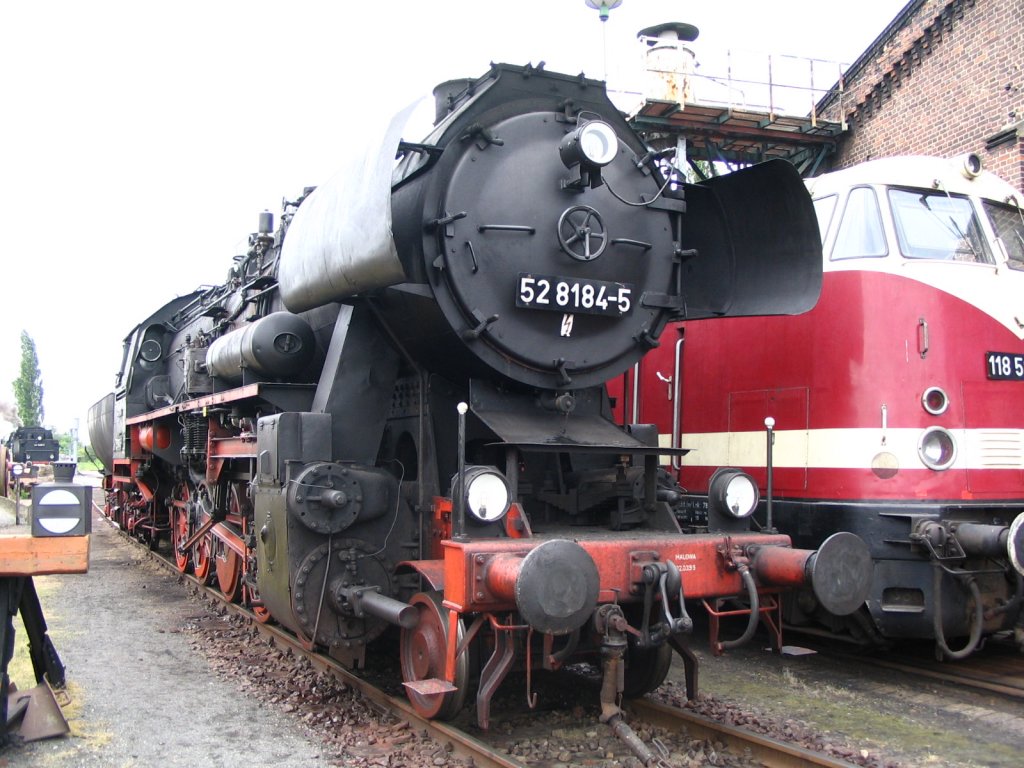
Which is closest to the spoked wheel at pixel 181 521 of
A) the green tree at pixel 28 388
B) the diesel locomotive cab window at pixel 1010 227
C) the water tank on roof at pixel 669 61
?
the diesel locomotive cab window at pixel 1010 227

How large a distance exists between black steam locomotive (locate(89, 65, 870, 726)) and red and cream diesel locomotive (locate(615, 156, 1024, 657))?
0.79 meters

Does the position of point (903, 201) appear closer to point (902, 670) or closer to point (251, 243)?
point (902, 670)

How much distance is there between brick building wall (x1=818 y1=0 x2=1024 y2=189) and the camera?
11289 millimetres

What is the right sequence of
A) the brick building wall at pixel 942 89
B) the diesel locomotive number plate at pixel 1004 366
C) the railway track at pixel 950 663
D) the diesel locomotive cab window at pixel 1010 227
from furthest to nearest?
1. the brick building wall at pixel 942 89
2. the diesel locomotive cab window at pixel 1010 227
3. the diesel locomotive number plate at pixel 1004 366
4. the railway track at pixel 950 663

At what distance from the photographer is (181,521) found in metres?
10.5

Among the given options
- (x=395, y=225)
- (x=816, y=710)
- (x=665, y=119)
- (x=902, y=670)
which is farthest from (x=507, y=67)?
(x=665, y=119)

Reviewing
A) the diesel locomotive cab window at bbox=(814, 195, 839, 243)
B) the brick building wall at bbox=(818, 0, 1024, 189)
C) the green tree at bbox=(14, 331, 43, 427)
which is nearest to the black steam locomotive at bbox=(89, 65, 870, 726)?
the diesel locomotive cab window at bbox=(814, 195, 839, 243)

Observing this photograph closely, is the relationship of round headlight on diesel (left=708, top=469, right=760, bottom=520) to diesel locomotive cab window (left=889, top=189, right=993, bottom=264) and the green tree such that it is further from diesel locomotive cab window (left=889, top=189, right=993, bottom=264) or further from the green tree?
the green tree

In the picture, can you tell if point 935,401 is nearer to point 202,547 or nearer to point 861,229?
point 861,229

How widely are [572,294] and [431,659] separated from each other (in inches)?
82.6

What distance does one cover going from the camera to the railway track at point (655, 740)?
161 inches

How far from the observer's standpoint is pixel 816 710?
17.2 ft

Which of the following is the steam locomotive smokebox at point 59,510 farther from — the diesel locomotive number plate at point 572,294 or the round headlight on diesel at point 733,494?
the round headlight on diesel at point 733,494

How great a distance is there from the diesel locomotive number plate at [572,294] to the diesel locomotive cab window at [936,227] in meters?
2.25
